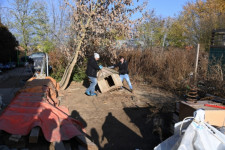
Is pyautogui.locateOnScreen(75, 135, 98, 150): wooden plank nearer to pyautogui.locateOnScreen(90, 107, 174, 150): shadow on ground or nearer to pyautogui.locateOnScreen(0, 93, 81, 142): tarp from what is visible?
pyautogui.locateOnScreen(0, 93, 81, 142): tarp

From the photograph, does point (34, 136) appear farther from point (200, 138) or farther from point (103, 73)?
point (103, 73)

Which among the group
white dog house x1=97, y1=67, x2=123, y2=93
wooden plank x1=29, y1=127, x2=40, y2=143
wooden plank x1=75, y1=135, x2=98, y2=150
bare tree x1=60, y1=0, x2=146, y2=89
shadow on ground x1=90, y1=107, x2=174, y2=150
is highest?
bare tree x1=60, y1=0, x2=146, y2=89

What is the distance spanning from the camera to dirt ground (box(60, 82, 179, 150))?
452 centimetres

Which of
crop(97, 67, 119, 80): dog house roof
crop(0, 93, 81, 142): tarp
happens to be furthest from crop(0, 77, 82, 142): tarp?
crop(97, 67, 119, 80): dog house roof

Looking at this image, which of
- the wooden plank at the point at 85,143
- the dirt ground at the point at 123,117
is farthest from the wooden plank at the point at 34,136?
the dirt ground at the point at 123,117

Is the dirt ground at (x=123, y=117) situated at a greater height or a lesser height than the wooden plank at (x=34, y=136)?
lesser

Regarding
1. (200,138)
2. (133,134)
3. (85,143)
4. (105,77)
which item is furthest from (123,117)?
(200,138)

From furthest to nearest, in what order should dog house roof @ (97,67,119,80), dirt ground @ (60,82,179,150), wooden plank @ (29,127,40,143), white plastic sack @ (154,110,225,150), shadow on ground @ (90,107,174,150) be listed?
dog house roof @ (97,67,119,80) < dirt ground @ (60,82,179,150) < shadow on ground @ (90,107,174,150) < wooden plank @ (29,127,40,143) < white plastic sack @ (154,110,225,150)

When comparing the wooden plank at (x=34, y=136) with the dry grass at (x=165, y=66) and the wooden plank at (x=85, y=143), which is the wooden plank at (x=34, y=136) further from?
the dry grass at (x=165, y=66)

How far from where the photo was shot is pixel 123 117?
596cm

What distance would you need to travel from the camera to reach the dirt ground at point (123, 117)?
452cm

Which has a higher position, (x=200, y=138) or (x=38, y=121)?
(x=200, y=138)

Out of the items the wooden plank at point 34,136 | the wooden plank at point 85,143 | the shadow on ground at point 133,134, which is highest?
the wooden plank at point 34,136

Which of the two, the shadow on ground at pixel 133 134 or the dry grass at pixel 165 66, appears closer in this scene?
the shadow on ground at pixel 133 134
